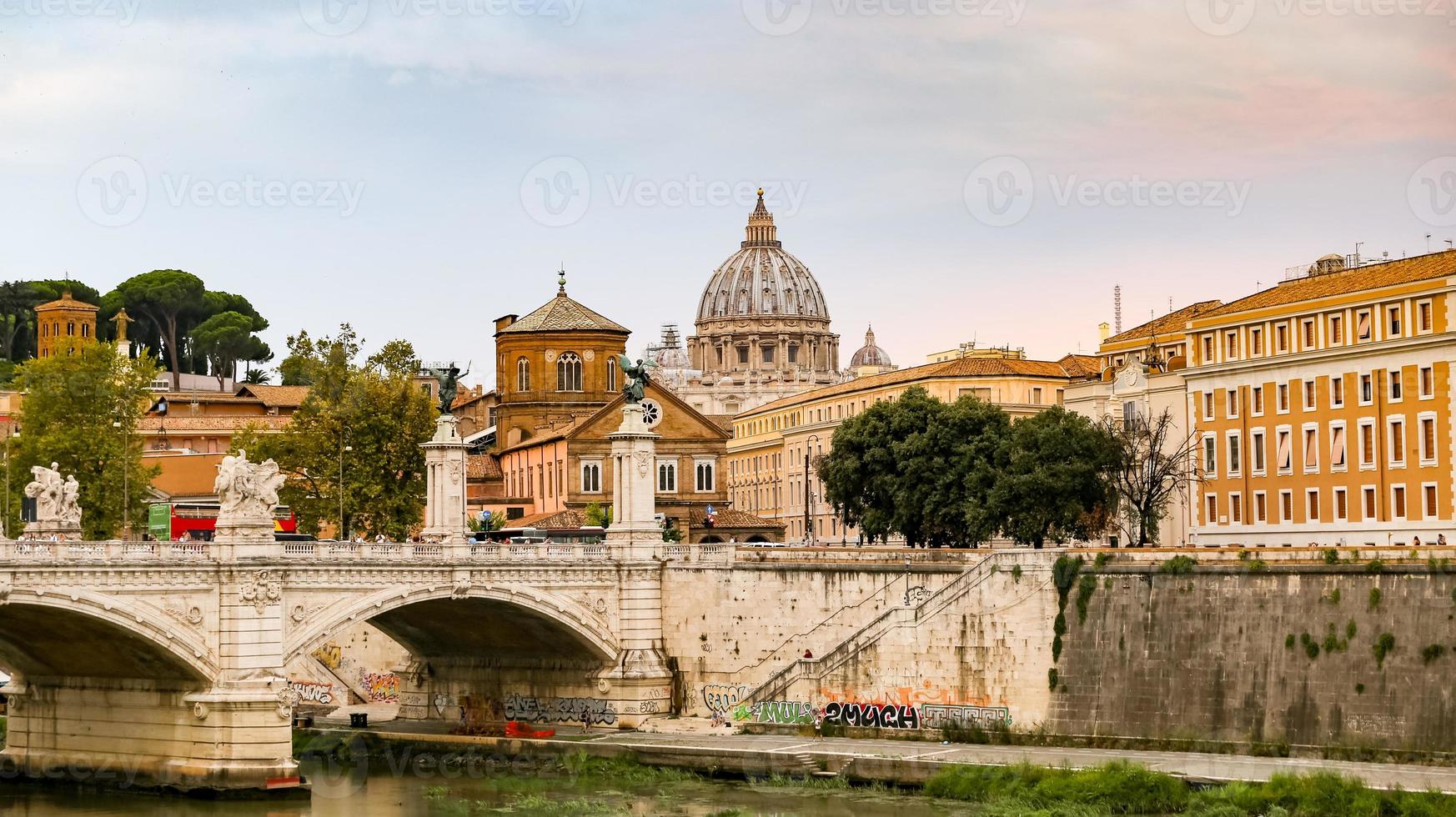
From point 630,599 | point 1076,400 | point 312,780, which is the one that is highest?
point 1076,400

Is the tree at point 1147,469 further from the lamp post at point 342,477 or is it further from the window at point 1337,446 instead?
the lamp post at point 342,477

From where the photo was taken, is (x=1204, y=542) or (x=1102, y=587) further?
(x=1204, y=542)

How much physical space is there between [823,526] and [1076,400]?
3649 cm

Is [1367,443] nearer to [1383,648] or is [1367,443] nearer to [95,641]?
[1383,648]

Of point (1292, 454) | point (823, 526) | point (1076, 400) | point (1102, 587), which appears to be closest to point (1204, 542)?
point (1292, 454)

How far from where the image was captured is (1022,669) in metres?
Answer: 57.3

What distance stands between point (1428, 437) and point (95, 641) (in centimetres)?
4036

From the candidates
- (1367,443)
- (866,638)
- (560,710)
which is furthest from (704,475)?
(866,638)

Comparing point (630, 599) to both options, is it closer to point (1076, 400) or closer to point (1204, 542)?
point (1204, 542)

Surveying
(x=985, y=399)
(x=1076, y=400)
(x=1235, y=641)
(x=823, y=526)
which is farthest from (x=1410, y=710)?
(x=823, y=526)

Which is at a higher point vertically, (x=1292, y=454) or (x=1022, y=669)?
(x=1292, y=454)

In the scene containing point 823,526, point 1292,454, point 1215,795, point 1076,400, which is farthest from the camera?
point 823,526

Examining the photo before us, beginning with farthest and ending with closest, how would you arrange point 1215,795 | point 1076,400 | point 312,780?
point 1076,400
point 312,780
point 1215,795

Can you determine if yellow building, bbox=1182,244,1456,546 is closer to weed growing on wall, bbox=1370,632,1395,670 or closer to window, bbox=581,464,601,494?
weed growing on wall, bbox=1370,632,1395,670
